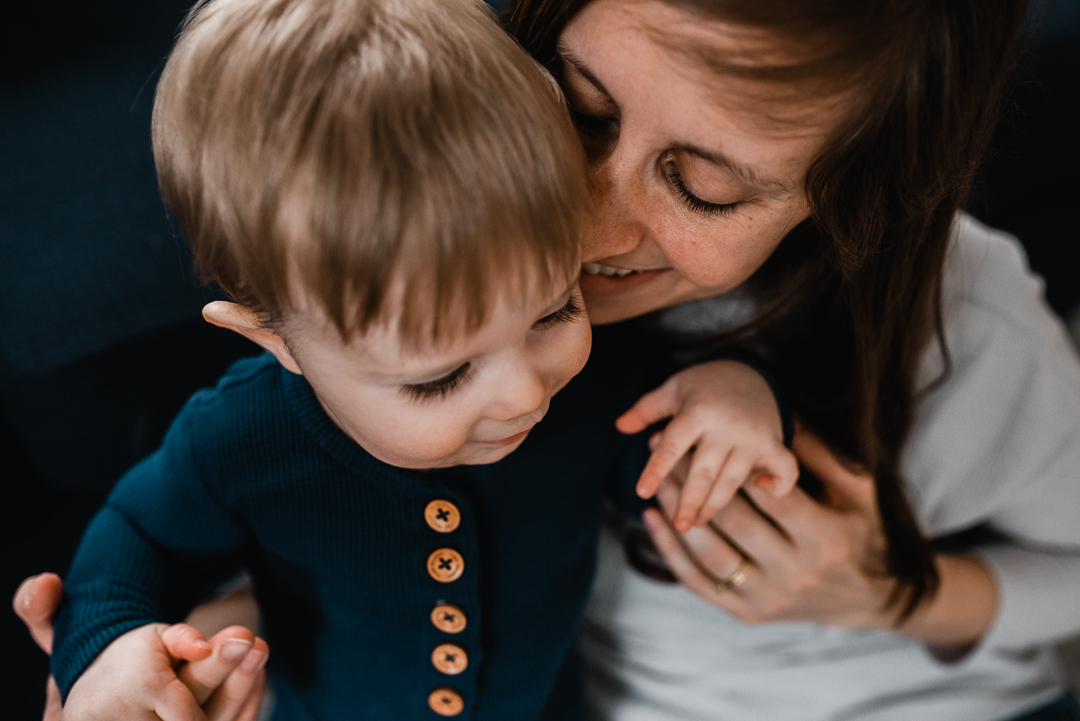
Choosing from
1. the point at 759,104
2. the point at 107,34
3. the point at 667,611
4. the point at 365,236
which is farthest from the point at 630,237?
the point at 107,34

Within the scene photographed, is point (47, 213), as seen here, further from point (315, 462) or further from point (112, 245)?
point (315, 462)

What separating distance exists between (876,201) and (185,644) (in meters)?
0.62

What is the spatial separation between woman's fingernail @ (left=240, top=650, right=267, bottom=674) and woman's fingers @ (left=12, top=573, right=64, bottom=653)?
0.18 metres

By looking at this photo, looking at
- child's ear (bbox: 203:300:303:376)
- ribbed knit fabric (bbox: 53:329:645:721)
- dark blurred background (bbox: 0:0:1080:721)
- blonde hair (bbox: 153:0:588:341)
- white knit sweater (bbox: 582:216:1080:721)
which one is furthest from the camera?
white knit sweater (bbox: 582:216:1080:721)

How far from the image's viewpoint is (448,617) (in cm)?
68

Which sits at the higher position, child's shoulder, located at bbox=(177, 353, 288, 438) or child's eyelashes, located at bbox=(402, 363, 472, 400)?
child's eyelashes, located at bbox=(402, 363, 472, 400)

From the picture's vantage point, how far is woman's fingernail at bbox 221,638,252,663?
58 centimetres

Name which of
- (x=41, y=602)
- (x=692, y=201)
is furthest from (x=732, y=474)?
(x=41, y=602)

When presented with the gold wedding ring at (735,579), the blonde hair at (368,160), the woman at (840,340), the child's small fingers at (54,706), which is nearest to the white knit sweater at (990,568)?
the woman at (840,340)

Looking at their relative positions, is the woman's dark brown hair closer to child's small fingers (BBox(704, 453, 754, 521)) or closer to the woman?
the woman

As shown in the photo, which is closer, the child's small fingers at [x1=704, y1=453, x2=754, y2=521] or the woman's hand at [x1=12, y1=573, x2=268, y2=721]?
the woman's hand at [x1=12, y1=573, x2=268, y2=721]

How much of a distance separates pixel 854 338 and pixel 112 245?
0.75 m

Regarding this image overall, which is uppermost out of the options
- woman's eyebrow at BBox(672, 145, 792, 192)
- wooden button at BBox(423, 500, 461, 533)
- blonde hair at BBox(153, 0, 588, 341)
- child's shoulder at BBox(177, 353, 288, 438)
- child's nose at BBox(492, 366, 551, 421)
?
blonde hair at BBox(153, 0, 588, 341)

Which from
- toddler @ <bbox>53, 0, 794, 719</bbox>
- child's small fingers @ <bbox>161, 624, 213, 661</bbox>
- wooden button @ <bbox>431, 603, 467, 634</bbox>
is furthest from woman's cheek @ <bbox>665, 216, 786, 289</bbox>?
child's small fingers @ <bbox>161, 624, 213, 661</bbox>
